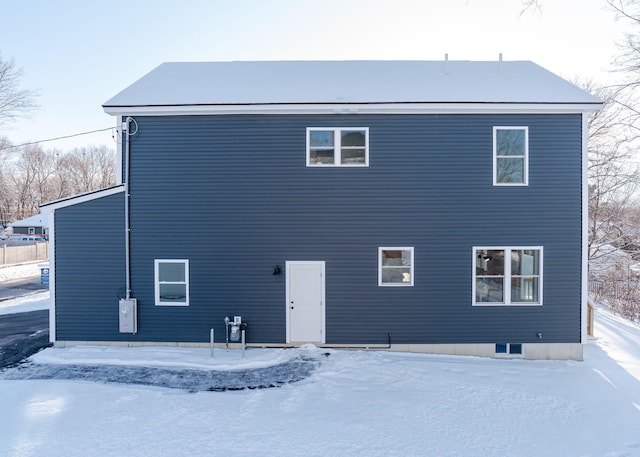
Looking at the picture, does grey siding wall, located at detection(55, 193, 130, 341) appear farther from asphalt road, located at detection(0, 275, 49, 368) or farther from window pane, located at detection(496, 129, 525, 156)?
window pane, located at detection(496, 129, 525, 156)

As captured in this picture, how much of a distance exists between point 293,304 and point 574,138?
26.5 feet

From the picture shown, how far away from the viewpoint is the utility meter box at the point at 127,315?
27.4ft

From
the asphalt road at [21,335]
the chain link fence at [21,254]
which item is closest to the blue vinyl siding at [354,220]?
the asphalt road at [21,335]

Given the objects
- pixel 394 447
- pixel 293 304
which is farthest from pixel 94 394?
pixel 394 447

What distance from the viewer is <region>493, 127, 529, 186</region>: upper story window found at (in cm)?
848

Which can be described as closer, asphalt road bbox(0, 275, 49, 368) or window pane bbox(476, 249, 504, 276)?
asphalt road bbox(0, 275, 49, 368)

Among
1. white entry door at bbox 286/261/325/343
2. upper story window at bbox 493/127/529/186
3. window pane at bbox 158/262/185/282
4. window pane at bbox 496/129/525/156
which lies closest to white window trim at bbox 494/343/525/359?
upper story window at bbox 493/127/529/186

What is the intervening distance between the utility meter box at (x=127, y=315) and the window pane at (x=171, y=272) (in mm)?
867

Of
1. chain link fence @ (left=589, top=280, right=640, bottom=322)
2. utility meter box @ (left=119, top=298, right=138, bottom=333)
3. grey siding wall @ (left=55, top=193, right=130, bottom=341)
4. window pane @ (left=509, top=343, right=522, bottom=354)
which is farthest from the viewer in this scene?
chain link fence @ (left=589, top=280, right=640, bottom=322)

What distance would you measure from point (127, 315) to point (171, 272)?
1.43 meters

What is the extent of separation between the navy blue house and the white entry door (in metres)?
0.04

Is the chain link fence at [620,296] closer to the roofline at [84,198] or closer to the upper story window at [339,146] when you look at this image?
the upper story window at [339,146]

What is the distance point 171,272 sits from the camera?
28.2ft

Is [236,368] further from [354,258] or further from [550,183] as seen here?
[550,183]
